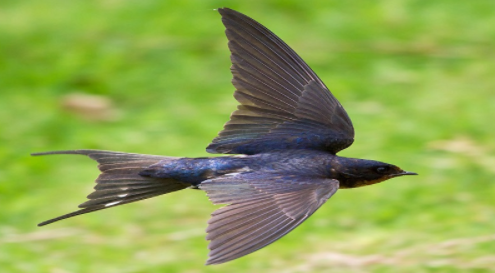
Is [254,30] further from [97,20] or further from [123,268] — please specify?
[97,20]

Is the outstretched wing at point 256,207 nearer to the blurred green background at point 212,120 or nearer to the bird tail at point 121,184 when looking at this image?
the bird tail at point 121,184

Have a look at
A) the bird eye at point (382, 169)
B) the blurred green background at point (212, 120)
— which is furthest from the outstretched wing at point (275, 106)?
the blurred green background at point (212, 120)

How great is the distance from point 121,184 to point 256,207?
720 mm

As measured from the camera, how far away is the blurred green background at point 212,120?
5.40 metres

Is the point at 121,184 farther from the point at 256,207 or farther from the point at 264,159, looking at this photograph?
the point at 256,207

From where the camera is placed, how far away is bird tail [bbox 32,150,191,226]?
4.39 meters

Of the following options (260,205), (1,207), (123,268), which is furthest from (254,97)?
(1,207)

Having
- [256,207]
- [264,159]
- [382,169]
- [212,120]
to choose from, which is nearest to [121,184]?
[264,159]

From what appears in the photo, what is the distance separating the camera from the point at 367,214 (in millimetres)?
5832

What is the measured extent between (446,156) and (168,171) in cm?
260

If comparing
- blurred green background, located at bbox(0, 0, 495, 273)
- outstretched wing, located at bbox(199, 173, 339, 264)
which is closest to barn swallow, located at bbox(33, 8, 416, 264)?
outstretched wing, located at bbox(199, 173, 339, 264)

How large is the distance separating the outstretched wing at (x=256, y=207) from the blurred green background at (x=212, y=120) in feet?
3.55

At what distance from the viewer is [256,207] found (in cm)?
396

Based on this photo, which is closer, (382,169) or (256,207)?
(256,207)
